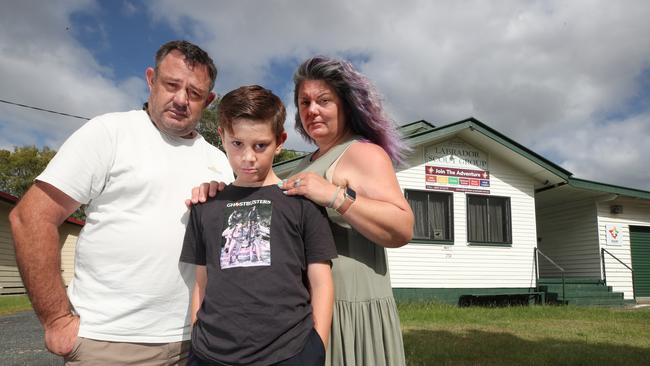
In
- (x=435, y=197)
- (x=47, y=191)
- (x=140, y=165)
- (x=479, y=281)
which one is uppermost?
(x=435, y=197)

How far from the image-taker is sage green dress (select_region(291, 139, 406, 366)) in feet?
7.66

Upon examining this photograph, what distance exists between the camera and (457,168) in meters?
15.0

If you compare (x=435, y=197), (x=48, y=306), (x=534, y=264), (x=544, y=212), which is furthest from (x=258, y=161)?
(x=544, y=212)

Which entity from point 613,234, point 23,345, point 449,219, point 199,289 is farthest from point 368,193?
point 613,234

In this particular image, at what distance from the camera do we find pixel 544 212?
19.2m

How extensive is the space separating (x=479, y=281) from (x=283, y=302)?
1365cm

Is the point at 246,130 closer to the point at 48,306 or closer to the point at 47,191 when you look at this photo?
the point at 47,191

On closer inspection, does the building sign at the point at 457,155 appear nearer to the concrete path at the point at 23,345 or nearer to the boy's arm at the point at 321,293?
the concrete path at the point at 23,345

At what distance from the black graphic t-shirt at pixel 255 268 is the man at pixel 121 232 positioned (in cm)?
36

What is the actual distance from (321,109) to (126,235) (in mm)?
1139

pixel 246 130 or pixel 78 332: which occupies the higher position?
pixel 246 130

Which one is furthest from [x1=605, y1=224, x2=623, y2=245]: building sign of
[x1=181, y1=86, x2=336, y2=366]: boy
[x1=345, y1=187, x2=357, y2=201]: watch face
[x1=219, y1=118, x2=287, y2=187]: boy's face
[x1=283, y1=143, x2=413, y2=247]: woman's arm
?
[x1=219, y1=118, x2=287, y2=187]: boy's face

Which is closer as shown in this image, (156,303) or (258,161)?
(258,161)

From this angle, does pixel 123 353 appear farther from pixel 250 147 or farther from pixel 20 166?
pixel 20 166
